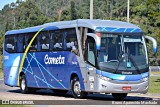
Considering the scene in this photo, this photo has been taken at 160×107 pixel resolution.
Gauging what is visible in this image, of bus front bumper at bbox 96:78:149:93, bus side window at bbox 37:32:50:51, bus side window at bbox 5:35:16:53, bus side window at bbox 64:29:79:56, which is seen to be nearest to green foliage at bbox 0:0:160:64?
bus side window at bbox 5:35:16:53

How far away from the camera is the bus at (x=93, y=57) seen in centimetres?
2027

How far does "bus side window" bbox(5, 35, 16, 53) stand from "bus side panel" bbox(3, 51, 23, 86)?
28 cm

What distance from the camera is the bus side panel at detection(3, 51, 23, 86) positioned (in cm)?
2792

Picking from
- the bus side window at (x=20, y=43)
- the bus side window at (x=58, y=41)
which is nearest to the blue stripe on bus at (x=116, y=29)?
the bus side window at (x=58, y=41)

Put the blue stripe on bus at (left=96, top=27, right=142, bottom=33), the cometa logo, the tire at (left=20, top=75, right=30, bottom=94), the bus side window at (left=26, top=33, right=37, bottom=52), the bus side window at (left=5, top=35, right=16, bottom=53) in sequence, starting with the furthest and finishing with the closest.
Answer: the bus side window at (left=5, top=35, right=16, bottom=53), the tire at (left=20, top=75, right=30, bottom=94), the bus side window at (left=26, top=33, right=37, bottom=52), the cometa logo, the blue stripe on bus at (left=96, top=27, right=142, bottom=33)

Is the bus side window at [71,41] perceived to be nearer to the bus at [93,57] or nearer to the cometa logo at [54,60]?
the bus at [93,57]

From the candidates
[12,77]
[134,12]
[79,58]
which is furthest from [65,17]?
[79,58]

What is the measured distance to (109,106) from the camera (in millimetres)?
17625

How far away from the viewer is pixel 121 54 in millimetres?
20391

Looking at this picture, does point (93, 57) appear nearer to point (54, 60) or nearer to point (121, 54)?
point (121, 54)

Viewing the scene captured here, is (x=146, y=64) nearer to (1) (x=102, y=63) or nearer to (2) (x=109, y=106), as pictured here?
(1) (x=102, y=63)

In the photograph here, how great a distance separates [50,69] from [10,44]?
5241 millimetres

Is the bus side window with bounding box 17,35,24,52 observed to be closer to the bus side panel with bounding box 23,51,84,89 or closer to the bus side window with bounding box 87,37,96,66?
the bus side panel with bounding box 23,51,84,89

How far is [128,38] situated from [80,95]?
325cm
